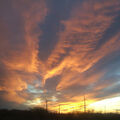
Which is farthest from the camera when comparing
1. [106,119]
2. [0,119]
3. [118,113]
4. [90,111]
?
[118,113]

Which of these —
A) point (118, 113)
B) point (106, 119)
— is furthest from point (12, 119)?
point (118, 113)

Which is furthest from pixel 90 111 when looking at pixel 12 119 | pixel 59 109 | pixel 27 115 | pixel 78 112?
pixel 12 119

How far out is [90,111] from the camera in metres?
35.8

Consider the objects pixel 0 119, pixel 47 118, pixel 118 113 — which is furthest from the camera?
pixel 118 113

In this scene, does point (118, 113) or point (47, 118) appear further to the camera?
point (118, 113)

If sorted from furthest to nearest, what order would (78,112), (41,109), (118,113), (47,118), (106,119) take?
(118,113)
(78,112)
(41,109)
(106,119)
(47,118)

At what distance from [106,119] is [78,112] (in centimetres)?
599

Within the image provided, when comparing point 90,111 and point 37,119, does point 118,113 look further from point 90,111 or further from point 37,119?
point 37,119

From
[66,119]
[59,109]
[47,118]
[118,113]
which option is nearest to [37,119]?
[47,118]

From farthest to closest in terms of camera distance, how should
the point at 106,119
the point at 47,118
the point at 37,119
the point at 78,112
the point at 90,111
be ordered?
the point at 90,111
the point at 78,112
the point at 106,119
the point at 47,118
the point at 37,119

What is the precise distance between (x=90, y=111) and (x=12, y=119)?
16934 mm

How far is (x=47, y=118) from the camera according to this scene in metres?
26.5

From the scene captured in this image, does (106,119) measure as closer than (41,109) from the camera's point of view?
Yes

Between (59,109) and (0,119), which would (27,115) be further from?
(59,109)
